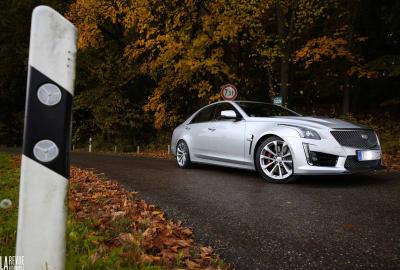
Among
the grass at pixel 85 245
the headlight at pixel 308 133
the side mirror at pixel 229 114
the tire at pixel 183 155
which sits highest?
the side mirror at pixel 229 114

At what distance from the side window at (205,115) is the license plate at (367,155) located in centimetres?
319

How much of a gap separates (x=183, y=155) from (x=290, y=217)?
4.93 meters

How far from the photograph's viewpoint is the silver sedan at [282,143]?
6012 millimetres

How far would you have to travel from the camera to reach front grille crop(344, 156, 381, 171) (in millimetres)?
5965

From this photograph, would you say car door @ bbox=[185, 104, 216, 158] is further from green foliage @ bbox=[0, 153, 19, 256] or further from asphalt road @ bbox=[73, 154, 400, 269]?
green foliage @ bbox=[0, 153, 19, 256]

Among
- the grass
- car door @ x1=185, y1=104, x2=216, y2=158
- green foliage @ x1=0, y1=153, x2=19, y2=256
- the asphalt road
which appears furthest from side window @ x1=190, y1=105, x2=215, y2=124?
the grass

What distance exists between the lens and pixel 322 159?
6016mm

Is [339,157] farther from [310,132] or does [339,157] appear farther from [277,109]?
[277,109]

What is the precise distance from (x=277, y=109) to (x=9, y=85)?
27.4 m

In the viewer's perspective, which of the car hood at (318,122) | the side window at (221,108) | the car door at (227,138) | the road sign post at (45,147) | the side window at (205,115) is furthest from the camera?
the side window at (205,115)

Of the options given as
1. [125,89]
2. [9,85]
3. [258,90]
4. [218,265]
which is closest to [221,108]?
[218,265]

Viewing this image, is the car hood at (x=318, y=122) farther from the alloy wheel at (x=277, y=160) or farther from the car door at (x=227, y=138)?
the car door at (x=227, y=138)

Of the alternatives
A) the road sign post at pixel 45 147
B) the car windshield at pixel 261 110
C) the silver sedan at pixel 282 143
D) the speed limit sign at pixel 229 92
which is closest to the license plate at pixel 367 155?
the silver sedan at pixel 282 143

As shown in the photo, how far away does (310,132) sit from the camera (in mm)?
6180
